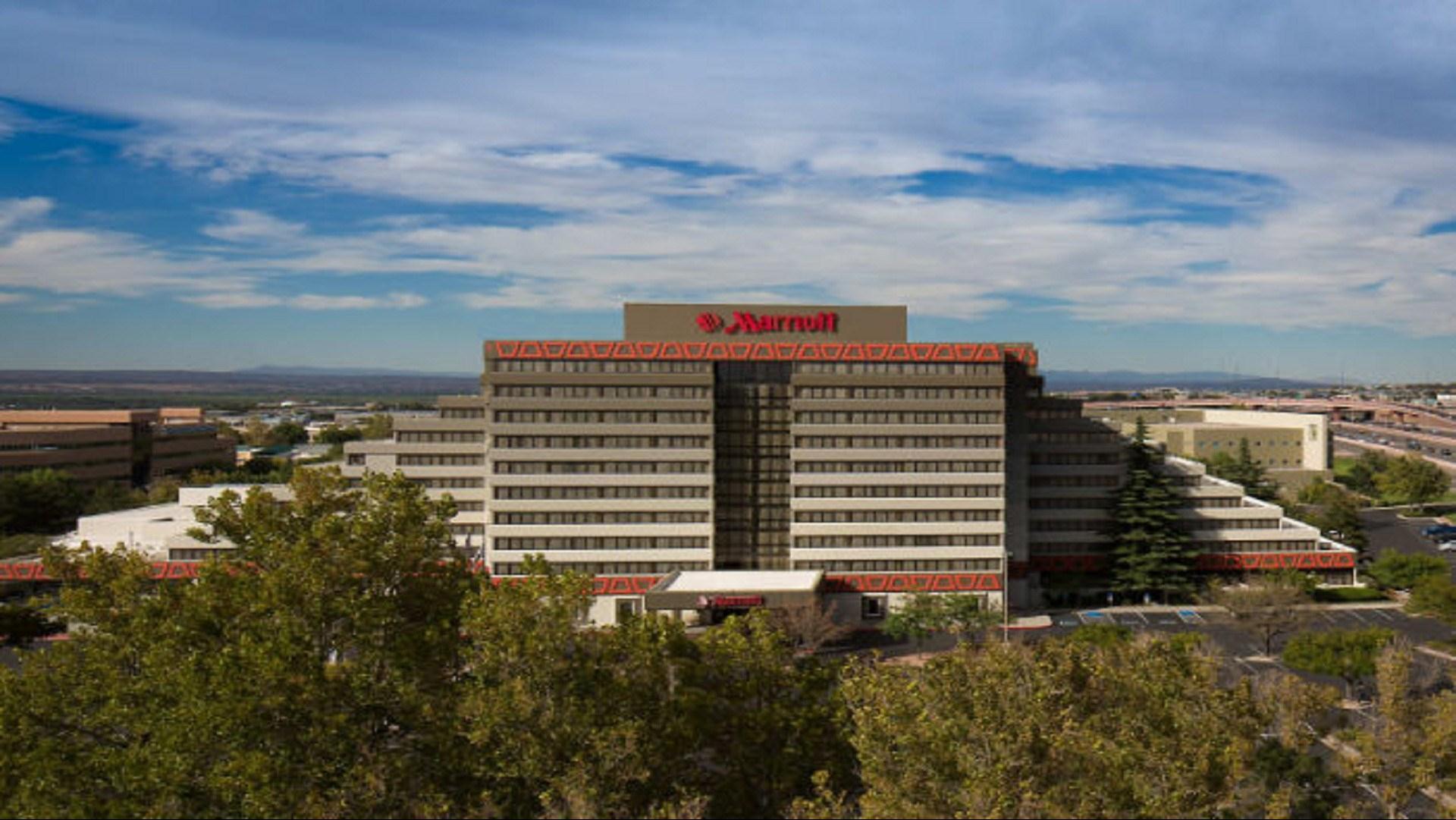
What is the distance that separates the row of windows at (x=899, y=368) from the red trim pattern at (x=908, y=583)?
698 inches

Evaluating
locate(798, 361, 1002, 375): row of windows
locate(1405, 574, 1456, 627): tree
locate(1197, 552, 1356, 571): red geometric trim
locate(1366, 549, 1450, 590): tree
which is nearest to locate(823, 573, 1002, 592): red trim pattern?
locate(798, 361, 1002, 375): row of windows

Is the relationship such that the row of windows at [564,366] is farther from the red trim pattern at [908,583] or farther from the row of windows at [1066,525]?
the row of windows at [1066,525]

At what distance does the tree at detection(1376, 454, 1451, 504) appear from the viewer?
14450cm

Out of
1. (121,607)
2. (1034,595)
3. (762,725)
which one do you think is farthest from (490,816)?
(1034,595)

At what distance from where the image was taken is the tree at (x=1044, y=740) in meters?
28.3

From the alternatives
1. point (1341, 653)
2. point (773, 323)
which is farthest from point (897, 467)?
point (1341, 653)

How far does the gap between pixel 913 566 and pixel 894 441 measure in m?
11.1

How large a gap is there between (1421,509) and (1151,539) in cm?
8193

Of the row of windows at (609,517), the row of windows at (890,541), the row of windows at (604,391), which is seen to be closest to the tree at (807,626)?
the row of windows at (890,541)

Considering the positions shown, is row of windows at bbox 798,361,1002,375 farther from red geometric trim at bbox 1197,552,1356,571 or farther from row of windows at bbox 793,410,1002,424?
red geometric trim at bbox 1197,552,1356,571

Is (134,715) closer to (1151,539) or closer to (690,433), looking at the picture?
(690,433)

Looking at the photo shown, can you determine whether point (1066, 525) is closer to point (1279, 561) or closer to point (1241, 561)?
point (1241, 561)

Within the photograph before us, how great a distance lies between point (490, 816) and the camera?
1109 inches

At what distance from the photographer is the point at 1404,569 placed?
287 feet
